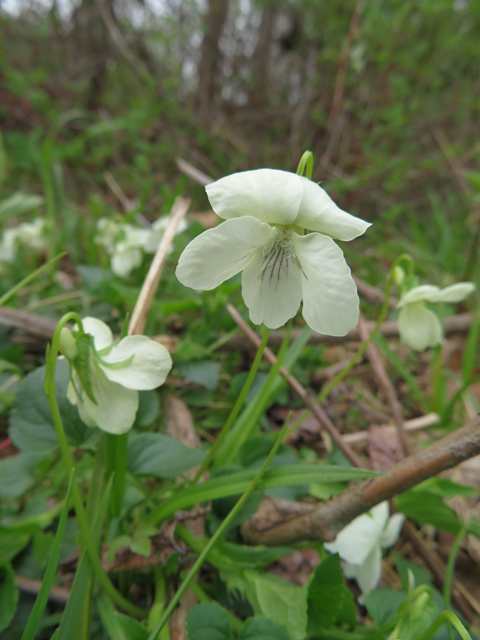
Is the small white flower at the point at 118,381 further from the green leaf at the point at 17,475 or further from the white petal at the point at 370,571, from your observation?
the white petal at the point at 370,571

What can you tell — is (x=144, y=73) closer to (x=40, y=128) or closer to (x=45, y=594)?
(x=40, y=128)

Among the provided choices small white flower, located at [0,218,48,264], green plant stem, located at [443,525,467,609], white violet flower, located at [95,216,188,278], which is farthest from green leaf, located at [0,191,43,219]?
green plant stem, located at [443,525,467,609]

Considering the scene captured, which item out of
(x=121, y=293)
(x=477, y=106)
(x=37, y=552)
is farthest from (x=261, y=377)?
(x=477, y=106)

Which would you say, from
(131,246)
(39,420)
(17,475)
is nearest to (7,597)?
(17,475)

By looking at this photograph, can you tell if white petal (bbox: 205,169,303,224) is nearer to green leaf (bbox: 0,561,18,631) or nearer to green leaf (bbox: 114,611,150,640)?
green leaf (bbox: 114,611,150,640)

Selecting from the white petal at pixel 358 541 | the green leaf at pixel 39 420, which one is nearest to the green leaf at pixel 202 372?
the green leaf at pixel 39 420

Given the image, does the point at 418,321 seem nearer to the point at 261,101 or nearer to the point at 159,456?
the point at 159,456

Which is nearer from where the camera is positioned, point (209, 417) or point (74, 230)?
point (209, 417)
